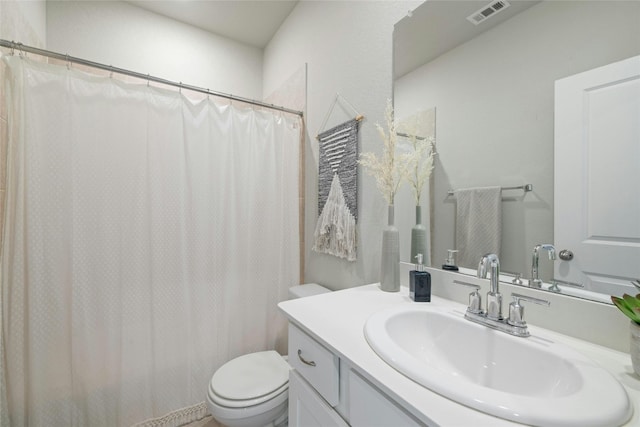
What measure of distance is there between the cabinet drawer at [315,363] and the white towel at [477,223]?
585mm

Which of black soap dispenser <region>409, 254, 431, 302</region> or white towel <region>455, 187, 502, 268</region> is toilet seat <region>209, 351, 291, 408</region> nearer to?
black soap dispenser <region>409, 254, 431, 302</region>

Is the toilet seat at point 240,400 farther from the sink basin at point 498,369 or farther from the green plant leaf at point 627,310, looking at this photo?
the green plant leaf at point 627,310

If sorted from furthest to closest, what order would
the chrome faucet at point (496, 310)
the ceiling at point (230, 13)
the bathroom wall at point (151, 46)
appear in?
the ceiling at point (230, 13), the bathroom wall at point (151, 46), the chrome faucet at point (496, 310)

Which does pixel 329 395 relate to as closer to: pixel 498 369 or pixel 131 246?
pixel 498 369

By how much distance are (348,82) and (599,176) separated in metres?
1.12

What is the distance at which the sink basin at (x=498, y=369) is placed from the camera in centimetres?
41

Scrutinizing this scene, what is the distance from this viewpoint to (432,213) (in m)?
1.04

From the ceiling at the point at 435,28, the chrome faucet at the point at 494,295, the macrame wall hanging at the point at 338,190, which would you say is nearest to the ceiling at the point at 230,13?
the macrame wall hanging at the point at 338,190

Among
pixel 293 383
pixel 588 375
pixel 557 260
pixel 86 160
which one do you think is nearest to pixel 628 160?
pixel 557 260

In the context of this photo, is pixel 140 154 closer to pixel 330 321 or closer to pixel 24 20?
pixel 24 20

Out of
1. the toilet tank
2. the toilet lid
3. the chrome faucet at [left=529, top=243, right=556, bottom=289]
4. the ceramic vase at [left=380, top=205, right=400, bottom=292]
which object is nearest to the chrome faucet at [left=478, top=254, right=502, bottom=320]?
the chrome faucet at [left=529, top=243, right=556, bottom=289]

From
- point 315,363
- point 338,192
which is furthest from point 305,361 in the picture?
point 338,192

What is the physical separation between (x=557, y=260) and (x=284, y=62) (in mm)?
2149

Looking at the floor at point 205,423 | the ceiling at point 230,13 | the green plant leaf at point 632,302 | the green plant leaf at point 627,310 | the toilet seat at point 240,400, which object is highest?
the ceiling at point 230,13
